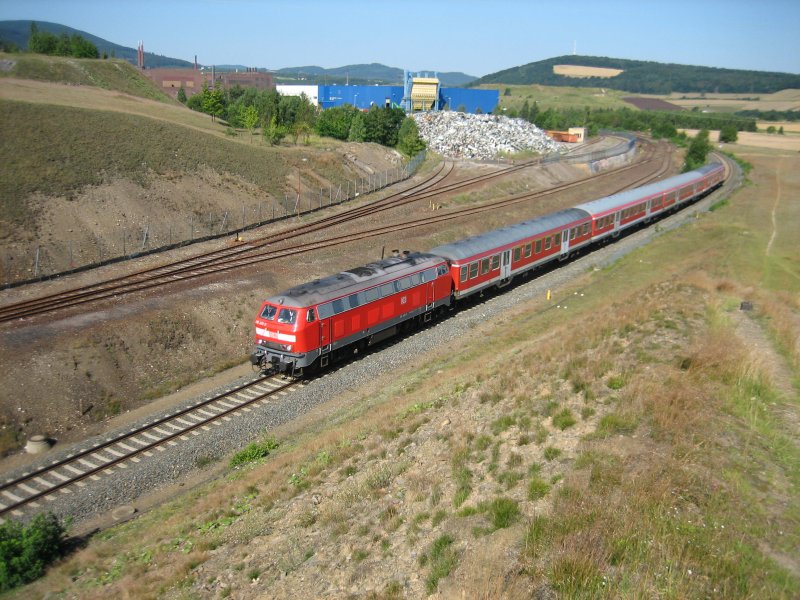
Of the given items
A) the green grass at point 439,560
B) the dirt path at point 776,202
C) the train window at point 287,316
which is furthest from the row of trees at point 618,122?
the green grass at point 439,560

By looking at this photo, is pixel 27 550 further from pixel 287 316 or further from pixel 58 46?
pixel 58 46

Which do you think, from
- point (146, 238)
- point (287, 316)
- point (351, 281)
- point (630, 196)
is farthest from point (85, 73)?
point (287, 316)

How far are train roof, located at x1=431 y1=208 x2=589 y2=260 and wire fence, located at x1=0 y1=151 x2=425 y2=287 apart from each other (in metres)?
17.9

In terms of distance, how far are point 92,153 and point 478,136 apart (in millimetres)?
63932

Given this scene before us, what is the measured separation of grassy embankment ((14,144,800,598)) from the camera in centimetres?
1104

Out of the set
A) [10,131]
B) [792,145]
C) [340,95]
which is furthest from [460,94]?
[10,131]

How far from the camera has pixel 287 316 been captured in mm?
24938

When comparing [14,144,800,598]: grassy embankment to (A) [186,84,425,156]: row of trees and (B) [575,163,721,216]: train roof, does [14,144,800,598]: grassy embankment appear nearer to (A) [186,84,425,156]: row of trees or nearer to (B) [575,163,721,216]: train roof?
(B) [575,163,721,216]: train roof

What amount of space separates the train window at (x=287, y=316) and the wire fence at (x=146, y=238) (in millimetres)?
16413

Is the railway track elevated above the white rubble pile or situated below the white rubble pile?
below

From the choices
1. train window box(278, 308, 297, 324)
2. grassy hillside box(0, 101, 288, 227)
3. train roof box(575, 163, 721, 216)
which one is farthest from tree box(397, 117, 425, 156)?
train window box(278, 308, 297, 324)

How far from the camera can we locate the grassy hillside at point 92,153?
1635 inches

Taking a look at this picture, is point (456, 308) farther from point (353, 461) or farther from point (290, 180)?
point (290, 180)

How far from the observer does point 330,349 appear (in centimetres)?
2620
